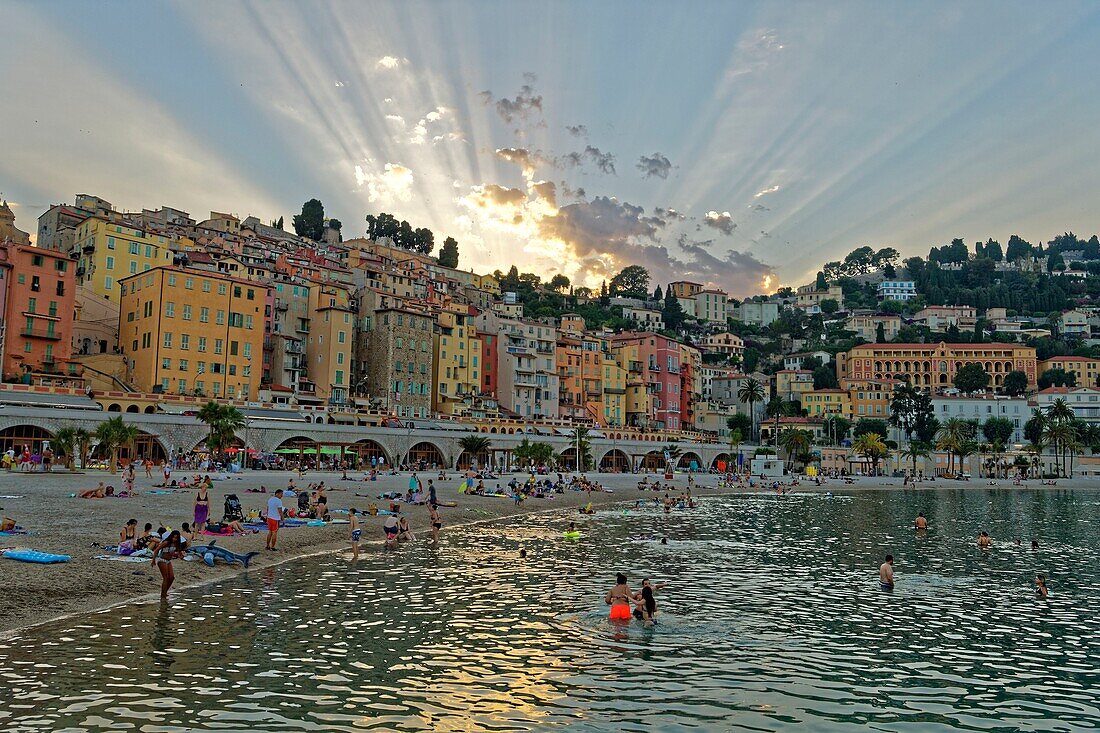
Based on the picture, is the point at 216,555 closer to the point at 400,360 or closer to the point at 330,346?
the point at 330,346

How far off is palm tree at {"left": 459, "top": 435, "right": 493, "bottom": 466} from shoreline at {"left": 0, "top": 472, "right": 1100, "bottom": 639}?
11719mm

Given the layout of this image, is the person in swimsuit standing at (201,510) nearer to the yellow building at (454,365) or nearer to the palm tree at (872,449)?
the yellow building at (454,365)

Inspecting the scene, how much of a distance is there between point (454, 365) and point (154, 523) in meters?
76.5

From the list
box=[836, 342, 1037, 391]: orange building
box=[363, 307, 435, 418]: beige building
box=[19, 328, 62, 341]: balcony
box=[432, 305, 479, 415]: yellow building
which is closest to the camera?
box=[19, 328, 62, 341]: balcony

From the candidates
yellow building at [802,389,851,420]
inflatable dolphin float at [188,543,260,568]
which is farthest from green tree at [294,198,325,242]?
inflatable dolphin float at [188,543,260,568]

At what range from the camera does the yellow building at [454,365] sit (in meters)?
105

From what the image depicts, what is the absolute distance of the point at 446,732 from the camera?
38.0ft

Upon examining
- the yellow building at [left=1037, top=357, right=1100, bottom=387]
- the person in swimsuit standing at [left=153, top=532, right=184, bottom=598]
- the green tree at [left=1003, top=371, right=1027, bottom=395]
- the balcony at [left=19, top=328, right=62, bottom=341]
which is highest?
the yellow building at [left=1037, top=357, right=1100, bottom=387]

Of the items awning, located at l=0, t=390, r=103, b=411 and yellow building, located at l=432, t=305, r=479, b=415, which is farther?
yellow building, located at l=432, t=305, r=479, b=415

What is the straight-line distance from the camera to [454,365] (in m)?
107

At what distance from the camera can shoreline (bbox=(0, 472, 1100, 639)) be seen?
61.3 ft

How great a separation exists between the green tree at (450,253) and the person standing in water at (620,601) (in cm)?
16757

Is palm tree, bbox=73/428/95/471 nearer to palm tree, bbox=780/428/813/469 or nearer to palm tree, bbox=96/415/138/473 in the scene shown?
palm tree, bbox=96/415/138/473

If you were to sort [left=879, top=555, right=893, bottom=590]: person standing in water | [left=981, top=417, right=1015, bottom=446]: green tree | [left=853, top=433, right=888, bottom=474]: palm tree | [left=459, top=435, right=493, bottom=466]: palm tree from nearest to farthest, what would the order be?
[left=879, top=555, right=893, bottom=590]: person standing in water < [left=459, top=435, right=493, bottom=466]: palm tree < [left=853, top=433, right=888, bottom=474]: palm tree < [left=981, top=417, right=1015, bottom=446]: green tree
